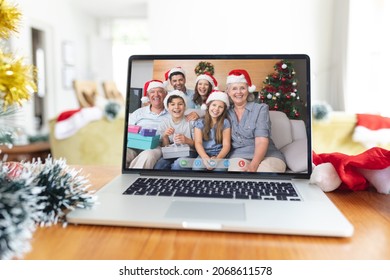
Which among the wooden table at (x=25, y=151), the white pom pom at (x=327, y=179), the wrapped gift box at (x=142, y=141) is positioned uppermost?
the wrapped gift box at (x=142, y=141)

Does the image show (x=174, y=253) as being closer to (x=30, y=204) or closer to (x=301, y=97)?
(x=30, y=204)

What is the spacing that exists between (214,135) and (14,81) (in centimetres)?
40

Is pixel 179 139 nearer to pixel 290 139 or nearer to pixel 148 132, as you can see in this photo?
pixel 148 132

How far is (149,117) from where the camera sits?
2.44 feet

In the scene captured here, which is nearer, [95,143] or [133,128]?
[133,128]

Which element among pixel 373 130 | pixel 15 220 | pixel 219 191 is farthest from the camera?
pixel 373 130

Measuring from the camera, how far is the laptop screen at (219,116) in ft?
2.31

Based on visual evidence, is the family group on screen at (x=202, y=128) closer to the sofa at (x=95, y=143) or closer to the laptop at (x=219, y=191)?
the laptop at (x=219, y=191)

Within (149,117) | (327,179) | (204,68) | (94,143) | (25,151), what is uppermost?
(204,68)

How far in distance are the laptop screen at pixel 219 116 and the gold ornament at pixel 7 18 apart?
0.29 meters

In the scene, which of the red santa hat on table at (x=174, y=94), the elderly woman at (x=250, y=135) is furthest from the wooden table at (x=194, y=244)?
the red santa hat on table at (x=174, y=94)

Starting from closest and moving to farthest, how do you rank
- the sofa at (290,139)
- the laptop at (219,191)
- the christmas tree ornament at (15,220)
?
1. the christmas tree ornament at (15,220)
2. the laptop at (219,191)
3. the sofa at (290,139)

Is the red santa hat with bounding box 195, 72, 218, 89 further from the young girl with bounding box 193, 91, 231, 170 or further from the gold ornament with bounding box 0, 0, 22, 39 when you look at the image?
the gold ornament with bounding box 0, 0, 22, 39

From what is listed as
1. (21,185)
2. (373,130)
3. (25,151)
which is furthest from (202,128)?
(25,151)
